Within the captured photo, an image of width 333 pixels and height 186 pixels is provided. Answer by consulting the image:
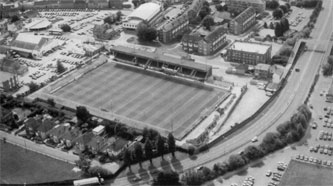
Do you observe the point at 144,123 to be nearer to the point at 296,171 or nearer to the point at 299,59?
the point at 296,171

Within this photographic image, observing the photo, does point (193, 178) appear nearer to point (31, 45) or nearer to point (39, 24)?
point (31, 45)

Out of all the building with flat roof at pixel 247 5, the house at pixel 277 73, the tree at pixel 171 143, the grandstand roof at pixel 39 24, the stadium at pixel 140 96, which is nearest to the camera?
the tree at pixel 171 143

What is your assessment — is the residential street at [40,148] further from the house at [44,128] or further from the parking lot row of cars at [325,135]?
the parking lot row of cars at [325,135]

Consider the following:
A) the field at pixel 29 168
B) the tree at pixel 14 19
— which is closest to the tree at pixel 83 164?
the field at pixel 29 168

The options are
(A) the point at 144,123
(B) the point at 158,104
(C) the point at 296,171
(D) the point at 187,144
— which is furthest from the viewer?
(B) the point at 158,104

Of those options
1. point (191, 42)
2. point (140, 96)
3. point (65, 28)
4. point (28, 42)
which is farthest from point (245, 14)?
point (28, 42)

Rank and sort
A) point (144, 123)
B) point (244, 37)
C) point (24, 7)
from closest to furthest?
point (144, 123) → point (244, 37) → point (24, 7)

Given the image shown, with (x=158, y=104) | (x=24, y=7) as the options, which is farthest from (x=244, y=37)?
(x=24, y=7)
